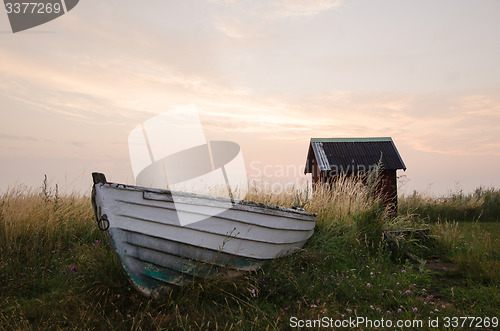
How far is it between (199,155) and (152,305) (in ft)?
7.61

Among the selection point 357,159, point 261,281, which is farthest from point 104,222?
point 357,159

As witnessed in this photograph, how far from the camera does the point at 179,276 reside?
14.6 feet

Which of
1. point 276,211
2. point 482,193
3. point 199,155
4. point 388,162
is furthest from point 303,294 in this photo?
point 482,193

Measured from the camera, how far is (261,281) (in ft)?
16.4

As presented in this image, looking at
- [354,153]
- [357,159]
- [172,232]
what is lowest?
[357,159]

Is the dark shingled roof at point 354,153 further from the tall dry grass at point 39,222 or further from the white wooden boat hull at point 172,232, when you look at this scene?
the white wooden boat hull at point 172,232

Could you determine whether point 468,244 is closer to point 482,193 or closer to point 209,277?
point 209,277

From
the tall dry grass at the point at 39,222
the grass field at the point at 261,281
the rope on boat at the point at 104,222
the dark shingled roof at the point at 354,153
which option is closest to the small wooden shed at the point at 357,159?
the dark shingled roof at the point at 354,153

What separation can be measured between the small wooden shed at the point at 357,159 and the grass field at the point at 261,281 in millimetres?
5812

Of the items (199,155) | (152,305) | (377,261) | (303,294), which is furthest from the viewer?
(377,261)

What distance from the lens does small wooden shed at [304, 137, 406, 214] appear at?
1452 centimetres

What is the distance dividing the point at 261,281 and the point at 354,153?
37.1ft

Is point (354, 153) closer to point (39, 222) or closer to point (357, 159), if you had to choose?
point (357, 159)

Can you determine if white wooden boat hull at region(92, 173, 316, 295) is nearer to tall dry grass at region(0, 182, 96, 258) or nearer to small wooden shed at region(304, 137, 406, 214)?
tall dry grass at region(0, 182, 96, 258)
